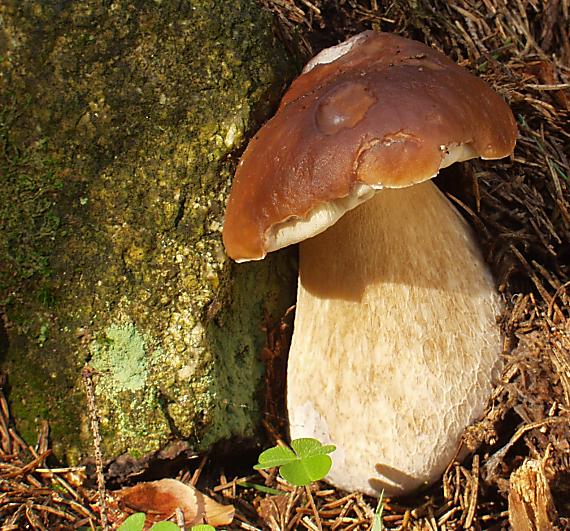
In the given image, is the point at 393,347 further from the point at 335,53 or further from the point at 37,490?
the point at 37,490

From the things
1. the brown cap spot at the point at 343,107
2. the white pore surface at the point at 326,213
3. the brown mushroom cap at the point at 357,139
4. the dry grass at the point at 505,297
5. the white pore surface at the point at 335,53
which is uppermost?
the white pore surface at the point at 335,53

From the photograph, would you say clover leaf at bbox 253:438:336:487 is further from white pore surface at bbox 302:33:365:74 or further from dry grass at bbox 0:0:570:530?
white pore surface at bbox 302:33:365:74

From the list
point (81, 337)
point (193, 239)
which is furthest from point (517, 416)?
point (81, 337)

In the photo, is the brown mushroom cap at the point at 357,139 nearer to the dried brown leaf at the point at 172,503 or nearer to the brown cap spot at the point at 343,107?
the brown cap spot at the point at 343,107

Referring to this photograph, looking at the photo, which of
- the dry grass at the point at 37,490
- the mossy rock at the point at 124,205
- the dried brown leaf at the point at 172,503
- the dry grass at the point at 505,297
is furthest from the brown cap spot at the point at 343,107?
the dry grass at the point at 37,490

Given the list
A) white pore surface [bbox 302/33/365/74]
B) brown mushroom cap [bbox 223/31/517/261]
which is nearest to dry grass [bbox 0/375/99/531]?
brown mushroom cap [bbox 223/31/517/261]

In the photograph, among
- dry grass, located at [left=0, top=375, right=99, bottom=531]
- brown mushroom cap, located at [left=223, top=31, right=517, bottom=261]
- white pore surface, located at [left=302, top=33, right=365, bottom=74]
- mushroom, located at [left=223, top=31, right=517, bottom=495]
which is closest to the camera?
brown mushroom cap, located at [left=223, top=31, right=517, bottom=261]

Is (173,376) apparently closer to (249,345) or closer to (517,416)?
(249,345)
